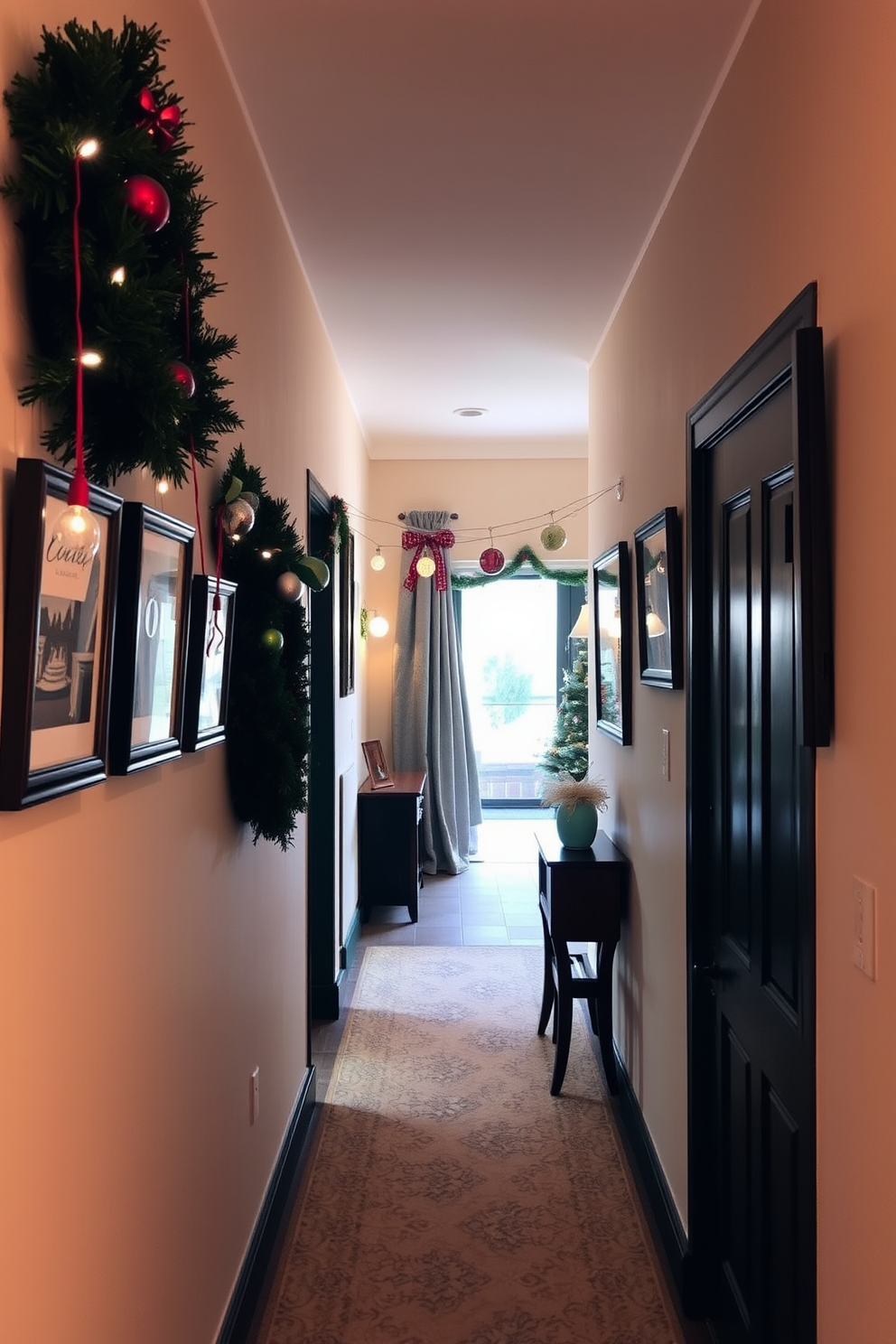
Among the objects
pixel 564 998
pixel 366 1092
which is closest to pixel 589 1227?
pixel 564 998

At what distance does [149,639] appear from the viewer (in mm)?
1380

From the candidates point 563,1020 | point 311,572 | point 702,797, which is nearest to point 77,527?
point 311,572

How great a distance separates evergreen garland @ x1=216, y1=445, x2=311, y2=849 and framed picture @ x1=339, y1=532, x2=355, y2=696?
2.10 m

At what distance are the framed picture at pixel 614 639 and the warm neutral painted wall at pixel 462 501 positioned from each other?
7.70 ft

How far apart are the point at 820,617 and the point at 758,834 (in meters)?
0.60

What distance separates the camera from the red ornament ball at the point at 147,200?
3.45 feet

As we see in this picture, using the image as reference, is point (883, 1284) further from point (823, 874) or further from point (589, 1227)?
point (589, 1227)

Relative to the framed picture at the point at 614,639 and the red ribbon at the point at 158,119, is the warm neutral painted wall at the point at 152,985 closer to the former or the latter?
the red ribbon at the point at 158,119

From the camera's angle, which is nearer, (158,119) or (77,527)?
(77,527)

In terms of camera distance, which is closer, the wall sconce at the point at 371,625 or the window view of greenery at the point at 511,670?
the wall sconce at the point at 371,625

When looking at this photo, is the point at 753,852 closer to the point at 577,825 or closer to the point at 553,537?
the point at 577,825

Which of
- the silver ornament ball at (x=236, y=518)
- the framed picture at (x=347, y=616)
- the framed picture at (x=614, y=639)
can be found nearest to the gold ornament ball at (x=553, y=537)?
the framed picture at (x=347, y=616)

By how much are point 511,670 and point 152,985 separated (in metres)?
5.96

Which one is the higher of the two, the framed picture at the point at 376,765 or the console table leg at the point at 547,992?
the framed picture at the point at 376,765
